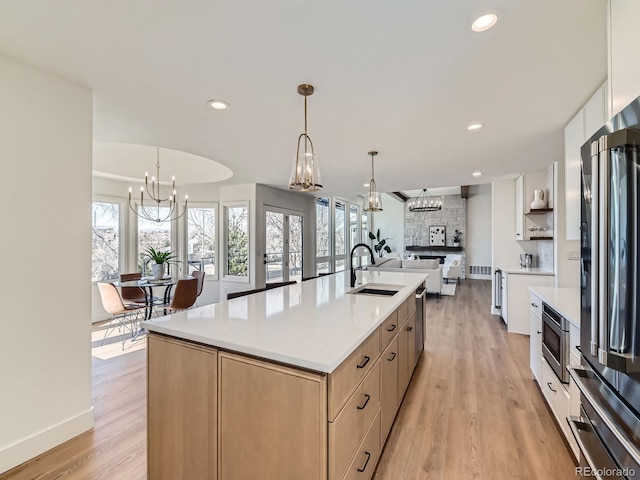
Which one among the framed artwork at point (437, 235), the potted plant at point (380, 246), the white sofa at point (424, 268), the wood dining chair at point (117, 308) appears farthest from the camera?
the potted plant at point (380, 246)

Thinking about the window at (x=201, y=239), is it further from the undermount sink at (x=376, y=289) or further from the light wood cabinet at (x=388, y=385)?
the light wood cabinet at (x=388, y=385)

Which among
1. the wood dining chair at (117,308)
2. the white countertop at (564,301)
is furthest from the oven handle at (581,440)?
the wood dining chair at (117,308)

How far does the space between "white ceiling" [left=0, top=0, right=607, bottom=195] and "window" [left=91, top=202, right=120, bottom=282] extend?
112 inches

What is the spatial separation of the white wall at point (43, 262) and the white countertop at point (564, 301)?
10.6ft

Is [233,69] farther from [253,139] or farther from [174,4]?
[253,139]

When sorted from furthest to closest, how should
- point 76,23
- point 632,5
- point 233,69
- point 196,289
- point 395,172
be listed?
point 395,172, point 196,289, point 233,69, point 76,23, point 632,5

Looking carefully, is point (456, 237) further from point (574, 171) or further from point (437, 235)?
point (574, 171)

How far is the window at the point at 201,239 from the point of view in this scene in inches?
241

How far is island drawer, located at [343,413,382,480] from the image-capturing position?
1.32 meters

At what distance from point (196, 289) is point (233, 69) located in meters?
3.26

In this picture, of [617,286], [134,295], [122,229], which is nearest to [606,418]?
[617,286]

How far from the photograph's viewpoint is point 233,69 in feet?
5.99

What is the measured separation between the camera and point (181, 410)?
141 centimetres

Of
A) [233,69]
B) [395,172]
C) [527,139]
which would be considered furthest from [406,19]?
[395,172]
